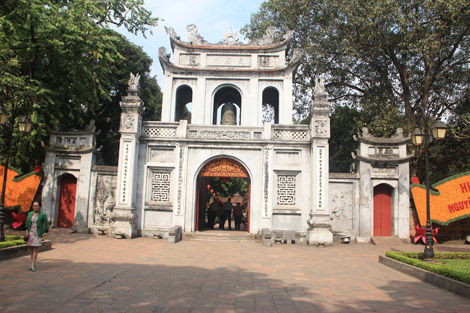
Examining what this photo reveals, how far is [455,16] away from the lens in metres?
15.2

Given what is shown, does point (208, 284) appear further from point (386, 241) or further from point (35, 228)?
point (386, 241)

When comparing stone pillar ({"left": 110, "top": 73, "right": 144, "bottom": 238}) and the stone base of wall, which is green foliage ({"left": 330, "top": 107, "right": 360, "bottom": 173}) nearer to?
stone pillar ({"left": 110, "top": 73, "right": 144, "bottom": 238})

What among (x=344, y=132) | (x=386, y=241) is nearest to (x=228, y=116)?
(x=386, y=241)

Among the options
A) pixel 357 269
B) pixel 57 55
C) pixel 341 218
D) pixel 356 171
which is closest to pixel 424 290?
pixel 357 269

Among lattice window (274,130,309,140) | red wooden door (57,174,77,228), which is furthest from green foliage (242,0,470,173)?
red wooden door (57,174,77,228)

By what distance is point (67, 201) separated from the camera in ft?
46.9

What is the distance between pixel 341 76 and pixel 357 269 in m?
15.5

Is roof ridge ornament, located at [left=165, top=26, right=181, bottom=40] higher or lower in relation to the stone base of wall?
higher

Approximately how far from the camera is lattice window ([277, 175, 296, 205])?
13891 millimetres

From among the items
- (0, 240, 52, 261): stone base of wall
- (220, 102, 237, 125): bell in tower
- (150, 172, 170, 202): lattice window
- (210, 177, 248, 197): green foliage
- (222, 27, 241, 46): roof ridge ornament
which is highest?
(222, 27, 241, 46): roof ridge ornament

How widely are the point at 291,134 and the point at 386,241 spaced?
534 cm

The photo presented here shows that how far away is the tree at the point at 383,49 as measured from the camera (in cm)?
1596

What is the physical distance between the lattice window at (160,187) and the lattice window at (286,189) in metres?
4.45

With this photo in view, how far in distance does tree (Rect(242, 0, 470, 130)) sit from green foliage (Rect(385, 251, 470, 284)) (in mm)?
8271
